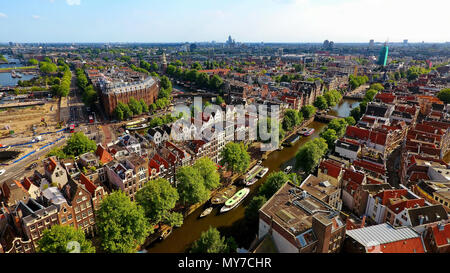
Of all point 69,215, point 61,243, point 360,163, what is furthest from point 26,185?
point 360,163

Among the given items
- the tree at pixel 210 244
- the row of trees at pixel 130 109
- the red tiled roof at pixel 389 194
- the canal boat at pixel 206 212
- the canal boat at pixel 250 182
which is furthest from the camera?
the row of trees at pixel 130 109

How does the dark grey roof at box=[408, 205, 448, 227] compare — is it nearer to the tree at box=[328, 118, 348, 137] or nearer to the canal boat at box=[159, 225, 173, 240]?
the canal boat at box=[159, 225, 173, 240]

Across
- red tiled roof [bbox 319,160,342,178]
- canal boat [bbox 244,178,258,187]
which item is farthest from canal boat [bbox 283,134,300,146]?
red tiled roof [bbox 319,160,342,178]

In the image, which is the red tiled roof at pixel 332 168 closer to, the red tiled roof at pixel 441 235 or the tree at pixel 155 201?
the red tiled roof at pixel 441 235

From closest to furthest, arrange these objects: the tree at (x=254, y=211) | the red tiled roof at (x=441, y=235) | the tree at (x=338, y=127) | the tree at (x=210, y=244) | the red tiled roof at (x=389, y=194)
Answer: the tree at (x=210, y=244) → the red tiled roof at (x=441, y=235) → the tree at (x=254, y=211) → the red tiled roof at (x=389, y=194) → the tree at (x=338, y=127)

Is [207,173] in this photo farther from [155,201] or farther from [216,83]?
[216,83]

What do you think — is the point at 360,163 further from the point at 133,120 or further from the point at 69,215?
the point at 133,120

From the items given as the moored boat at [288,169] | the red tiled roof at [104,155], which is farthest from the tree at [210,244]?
the moored boat at [288,169]

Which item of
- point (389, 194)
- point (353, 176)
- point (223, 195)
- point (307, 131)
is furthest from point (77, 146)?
point (307, 131)
